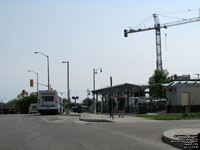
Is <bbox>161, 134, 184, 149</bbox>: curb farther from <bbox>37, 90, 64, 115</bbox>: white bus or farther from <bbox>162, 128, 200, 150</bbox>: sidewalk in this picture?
<bbox>37, 90, 64, 115</bbox>: white bus

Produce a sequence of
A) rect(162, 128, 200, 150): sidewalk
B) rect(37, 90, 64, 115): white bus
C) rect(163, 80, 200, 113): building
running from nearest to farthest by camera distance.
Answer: rect(162, 128, 200, 150): sidewalk, rect(163, 80, 200, 113): building, rect(37, 90, 64, 115): white bus

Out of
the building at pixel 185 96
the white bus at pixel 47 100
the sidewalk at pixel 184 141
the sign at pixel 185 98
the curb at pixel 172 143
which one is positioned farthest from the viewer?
the white bus at pixel 47 100

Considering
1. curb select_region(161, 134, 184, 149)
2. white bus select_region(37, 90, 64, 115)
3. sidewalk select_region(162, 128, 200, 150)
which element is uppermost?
white bus select_region(37, 90, 64, 115)

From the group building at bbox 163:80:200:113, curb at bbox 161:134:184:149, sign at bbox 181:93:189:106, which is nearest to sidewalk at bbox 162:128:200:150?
curb at bbox 161:134:184:149

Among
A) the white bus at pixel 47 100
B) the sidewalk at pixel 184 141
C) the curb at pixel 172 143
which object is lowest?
the curb at pixel 172 143

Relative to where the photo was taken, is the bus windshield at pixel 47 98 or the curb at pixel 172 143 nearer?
the curb at pixel 172 143

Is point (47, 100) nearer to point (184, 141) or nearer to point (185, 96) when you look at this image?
point (185, 96)

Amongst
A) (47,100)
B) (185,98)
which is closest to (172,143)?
(185,98)

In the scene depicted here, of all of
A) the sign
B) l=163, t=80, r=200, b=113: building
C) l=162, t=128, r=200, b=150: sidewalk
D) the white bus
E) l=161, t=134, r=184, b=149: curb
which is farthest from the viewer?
the white bus

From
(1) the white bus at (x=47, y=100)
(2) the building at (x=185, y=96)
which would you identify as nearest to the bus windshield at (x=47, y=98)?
(1) the white bus at (x=47, y=100)

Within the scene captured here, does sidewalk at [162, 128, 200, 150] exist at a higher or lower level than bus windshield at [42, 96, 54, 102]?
lower

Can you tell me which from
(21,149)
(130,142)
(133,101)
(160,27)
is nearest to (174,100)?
(133,101)

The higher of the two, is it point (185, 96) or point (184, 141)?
point (185, 96)

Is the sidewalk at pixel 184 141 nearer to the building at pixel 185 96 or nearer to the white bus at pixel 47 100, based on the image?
the building at pixel 185 96
